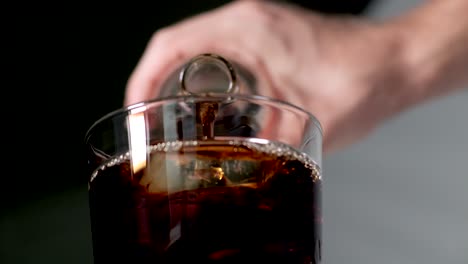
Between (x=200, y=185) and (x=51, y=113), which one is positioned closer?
(x=200, y=185)

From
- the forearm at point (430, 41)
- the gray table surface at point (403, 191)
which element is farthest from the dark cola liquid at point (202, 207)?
the gray table surface at point (403, 191)

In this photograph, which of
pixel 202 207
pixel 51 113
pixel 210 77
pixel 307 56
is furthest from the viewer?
pixel 51 113

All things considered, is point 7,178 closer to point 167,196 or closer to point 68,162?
point 68,162

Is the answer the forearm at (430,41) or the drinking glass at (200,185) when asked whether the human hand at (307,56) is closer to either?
the forearm at (430,41)

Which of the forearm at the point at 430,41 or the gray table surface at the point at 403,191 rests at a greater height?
the forearm at the point at 430,41

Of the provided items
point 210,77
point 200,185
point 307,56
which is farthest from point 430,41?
point 200,185

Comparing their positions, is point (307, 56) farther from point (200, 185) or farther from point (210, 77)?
point (200, 185)
